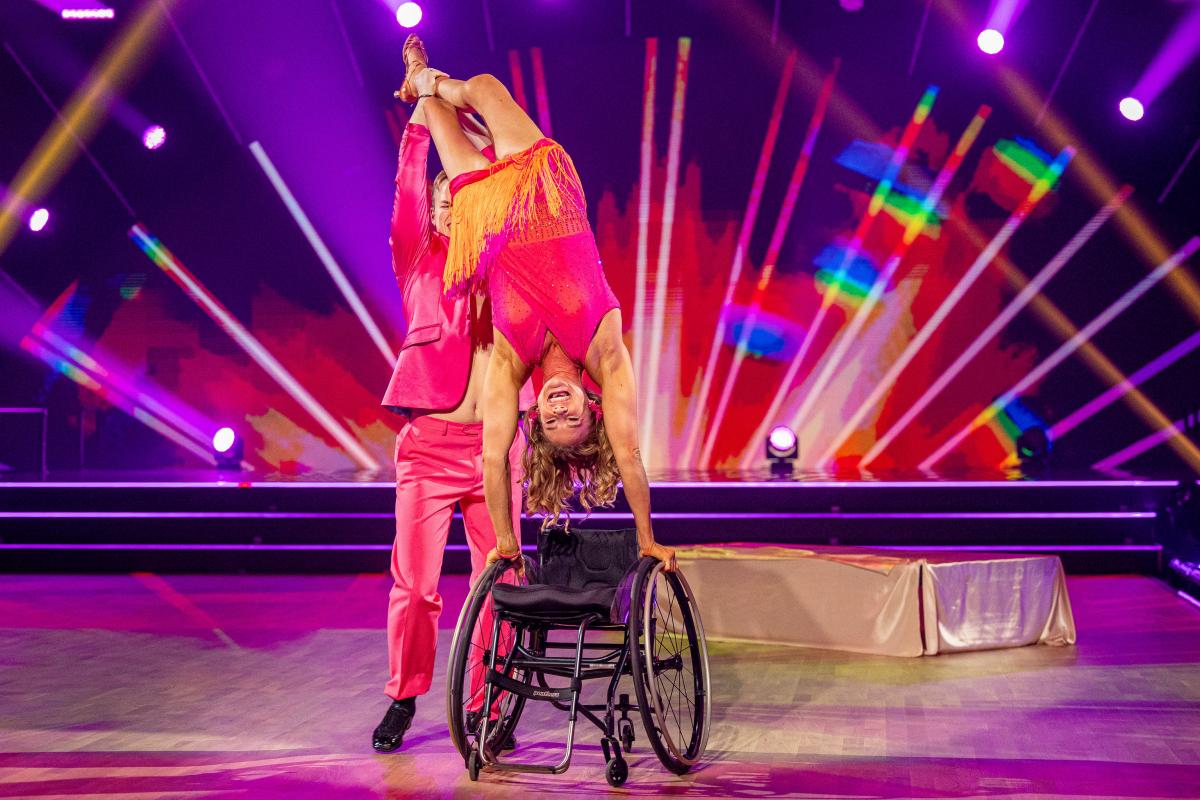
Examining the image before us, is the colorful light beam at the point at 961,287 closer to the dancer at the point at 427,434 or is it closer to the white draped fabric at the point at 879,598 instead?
the white draped fabric at the point at 879,598

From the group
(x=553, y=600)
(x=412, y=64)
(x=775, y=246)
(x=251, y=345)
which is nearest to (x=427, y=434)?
(x=553, y=600)

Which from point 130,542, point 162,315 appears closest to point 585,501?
point 130,542

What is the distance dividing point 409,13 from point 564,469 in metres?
5.28

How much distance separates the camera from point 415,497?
10.8ft

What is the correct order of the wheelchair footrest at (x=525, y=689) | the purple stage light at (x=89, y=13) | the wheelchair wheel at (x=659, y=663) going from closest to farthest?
the wheelchair wheel at (x=659, y=663) < the wheelchair footrest at (x=525, y=689) < the purple stage light at (x=89, y=13)

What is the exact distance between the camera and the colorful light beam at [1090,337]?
7578 millimetres

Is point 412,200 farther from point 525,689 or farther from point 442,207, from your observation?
point 525,689

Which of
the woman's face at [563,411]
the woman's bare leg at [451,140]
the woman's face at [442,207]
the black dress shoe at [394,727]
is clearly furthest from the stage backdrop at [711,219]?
the woman's face at [563,411]

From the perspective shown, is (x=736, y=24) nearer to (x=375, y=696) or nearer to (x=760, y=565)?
(x=760, y=565)

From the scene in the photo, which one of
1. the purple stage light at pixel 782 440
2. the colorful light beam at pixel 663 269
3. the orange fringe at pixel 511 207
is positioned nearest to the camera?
the orange fringe at pixel 511 207

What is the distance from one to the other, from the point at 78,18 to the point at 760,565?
581 centimetres

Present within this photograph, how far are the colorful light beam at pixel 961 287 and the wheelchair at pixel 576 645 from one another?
202 inches

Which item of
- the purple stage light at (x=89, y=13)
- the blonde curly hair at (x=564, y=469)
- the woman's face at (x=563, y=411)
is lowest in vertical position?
the blonde curly hair at (x=564, y=469)

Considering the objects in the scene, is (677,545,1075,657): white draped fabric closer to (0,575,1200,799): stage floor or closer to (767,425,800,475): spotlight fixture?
(0,575,1200,799): stage floor
